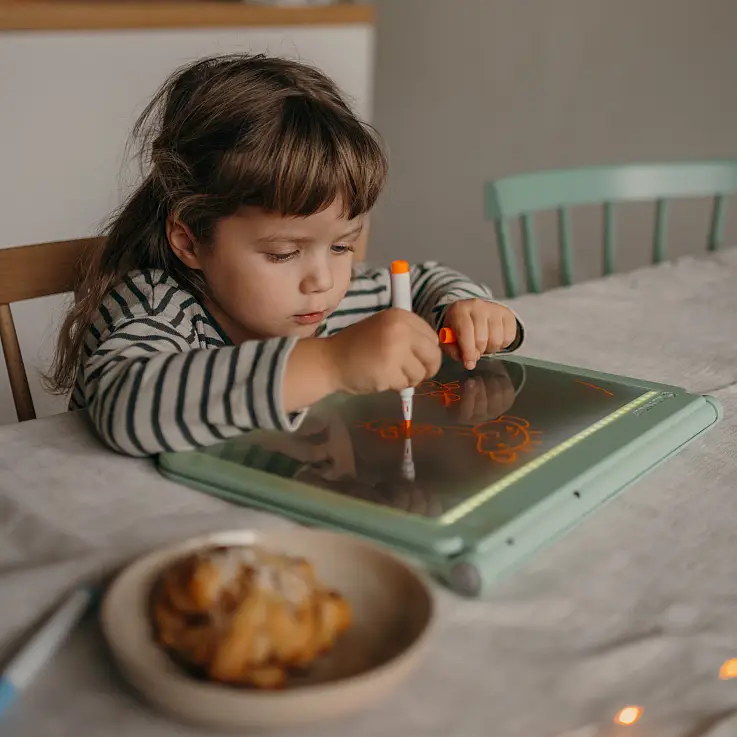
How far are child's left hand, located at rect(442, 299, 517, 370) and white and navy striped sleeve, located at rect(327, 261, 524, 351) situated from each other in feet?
0.43

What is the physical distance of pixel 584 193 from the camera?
61.9 inches

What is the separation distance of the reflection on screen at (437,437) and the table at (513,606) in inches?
2.5

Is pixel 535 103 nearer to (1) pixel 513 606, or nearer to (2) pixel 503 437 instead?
(2) pixel 503 437

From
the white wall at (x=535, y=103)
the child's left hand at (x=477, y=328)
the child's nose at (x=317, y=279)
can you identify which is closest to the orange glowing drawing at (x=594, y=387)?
the child's left hand at (x=477, y=328)

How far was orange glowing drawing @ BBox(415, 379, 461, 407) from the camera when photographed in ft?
2.85

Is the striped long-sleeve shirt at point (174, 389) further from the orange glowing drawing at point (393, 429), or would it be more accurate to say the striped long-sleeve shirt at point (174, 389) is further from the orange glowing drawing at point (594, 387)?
the orange glowing drawing at point (594, 387)

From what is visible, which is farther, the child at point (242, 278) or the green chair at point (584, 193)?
the green chair at point (584, 193)

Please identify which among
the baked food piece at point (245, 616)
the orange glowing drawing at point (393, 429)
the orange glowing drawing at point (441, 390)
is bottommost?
the orange glowing drawing at point (441, 390)

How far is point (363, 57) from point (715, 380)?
1.89 m

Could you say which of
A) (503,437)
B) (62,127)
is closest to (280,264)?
(503,437)

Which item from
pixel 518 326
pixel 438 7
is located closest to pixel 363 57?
pixel 438 7

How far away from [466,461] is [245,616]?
30 centimetres

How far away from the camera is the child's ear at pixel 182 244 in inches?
41.4

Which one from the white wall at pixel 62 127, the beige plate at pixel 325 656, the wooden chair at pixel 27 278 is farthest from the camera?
the white wall at pixel 62 127
